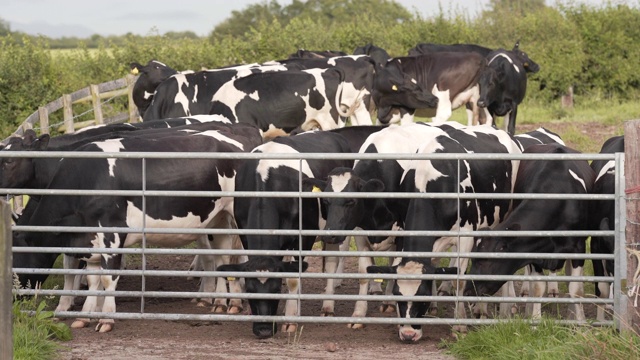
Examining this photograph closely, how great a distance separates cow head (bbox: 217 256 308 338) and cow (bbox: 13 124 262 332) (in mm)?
784

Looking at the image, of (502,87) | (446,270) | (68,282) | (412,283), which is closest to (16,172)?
(68,282)

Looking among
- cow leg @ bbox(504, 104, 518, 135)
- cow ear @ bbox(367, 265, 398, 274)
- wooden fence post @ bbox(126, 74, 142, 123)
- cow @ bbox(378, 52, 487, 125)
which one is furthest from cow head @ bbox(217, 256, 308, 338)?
wooden fence post @ bbox(126, 74, 142, 123)

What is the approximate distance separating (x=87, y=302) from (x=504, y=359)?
3783mm

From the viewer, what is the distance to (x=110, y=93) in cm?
2148

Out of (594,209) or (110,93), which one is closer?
(594,209)

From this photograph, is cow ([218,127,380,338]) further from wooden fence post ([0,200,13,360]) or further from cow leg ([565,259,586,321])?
wooden fence post ([0,200,13,360])

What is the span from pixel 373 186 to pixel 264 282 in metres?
1.28

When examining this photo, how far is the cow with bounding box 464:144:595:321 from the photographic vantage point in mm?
8477

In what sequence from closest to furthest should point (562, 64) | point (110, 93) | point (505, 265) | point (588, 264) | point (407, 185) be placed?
point (505, 265) < point (407, 185) < point (588, 264) < point (110, 93) < point (562, 64)

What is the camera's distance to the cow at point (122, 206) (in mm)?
9000

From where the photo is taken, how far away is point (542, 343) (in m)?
7.26

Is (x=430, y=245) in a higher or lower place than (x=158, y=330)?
higher

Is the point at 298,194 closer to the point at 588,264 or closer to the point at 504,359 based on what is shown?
the point at 504,359

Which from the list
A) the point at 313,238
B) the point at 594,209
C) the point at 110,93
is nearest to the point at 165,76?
the point at 110,93
